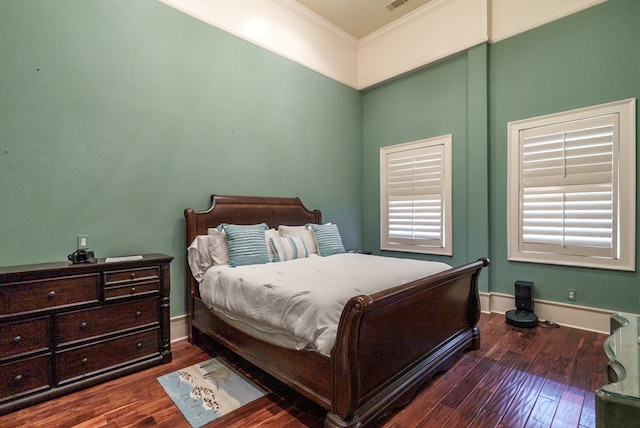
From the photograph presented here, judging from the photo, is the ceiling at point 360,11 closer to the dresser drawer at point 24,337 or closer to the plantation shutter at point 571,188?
the plantation shutter at point 571,188

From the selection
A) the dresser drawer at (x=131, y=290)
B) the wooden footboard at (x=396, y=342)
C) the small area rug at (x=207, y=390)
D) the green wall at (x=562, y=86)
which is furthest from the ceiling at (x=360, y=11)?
the small area rug at (x=207, y=390)

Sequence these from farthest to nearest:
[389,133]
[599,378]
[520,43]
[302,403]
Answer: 1. [389,133]
2. [520,43]
3. [599,378]
4. [302,403]

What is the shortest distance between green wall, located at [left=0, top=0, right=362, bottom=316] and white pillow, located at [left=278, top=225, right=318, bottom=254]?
554mm

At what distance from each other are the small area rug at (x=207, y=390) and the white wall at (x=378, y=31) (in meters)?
3.39

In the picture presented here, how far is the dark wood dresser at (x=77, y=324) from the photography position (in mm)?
1901

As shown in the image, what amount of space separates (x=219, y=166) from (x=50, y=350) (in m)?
2.09

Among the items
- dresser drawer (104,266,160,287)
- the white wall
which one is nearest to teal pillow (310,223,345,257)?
dresser drawer (104,266,160,287)

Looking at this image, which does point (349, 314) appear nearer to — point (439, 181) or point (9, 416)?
point (9, 416)

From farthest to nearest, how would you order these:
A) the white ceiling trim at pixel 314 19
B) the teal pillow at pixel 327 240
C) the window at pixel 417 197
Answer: the window at pixel 417 197 < the white ceiling trim at pixel 314 19 < the teal pillow at pixel 327 240

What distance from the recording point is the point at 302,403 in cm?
196

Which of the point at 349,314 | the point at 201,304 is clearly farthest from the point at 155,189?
the point at 349,314

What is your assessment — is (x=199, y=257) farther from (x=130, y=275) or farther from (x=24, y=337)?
(x=24, y=337)

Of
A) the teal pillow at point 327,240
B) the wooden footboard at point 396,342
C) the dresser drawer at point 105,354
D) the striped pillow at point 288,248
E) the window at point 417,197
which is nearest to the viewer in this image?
the wooden footboard at point 396,342

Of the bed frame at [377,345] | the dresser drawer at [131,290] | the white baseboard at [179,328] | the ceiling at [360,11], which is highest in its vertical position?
the ceiling at [360,11]
